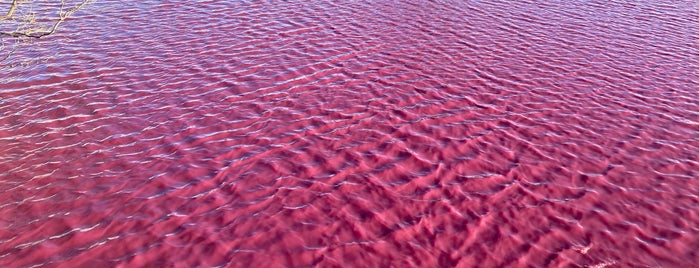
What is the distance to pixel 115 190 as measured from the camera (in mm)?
7723

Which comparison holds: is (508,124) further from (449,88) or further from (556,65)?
(556,65)

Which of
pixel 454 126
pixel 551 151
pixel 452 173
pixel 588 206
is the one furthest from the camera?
pixel 454 126

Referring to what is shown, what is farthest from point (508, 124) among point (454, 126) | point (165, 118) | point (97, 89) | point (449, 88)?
point (97, 89)

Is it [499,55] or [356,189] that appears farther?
[499,55]

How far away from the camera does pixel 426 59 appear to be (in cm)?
1255

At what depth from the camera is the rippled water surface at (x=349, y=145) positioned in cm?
685

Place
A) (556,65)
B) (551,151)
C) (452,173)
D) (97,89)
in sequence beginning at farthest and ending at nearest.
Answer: (556,65)
(97,89)
(551,151)
(452,173)

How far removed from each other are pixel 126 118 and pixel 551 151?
8027 millimetres

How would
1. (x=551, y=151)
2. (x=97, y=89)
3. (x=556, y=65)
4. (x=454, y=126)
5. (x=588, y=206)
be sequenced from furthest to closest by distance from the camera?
(x=556, y=65)
(x=97, y=89)
(x=454, y=126)
(x=551, y=151)
(x=588, y=206)

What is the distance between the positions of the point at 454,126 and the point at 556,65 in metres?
4.30

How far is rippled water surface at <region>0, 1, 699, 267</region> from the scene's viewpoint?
6.85 m

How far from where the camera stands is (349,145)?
29.5 feet

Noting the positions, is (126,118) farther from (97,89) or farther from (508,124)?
(508,124)

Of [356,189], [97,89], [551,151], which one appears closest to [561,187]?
[551,151]
